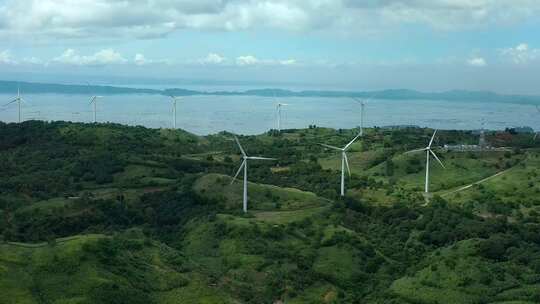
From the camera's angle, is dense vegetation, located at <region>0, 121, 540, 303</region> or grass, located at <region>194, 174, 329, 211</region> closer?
dense vegetation, located at <region>0, 121, 540, 303</region>

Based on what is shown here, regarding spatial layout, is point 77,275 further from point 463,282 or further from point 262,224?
point 463,282

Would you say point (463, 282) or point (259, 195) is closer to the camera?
point (463, 282)

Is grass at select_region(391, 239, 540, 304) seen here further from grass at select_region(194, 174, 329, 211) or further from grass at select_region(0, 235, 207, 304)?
grass at select_region(194, 174, 329, 211)

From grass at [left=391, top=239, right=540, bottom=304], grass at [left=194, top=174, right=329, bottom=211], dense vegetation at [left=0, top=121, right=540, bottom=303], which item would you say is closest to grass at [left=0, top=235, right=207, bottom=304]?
dense vegetation at [left=0, top=121, right=540, bottom=303]

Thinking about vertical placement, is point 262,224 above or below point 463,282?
above

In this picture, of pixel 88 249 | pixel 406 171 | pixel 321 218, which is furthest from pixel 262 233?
pixel 406 171

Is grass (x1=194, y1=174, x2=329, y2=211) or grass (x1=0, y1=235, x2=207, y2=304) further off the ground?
grass (x1=194, y1=174, x2=329, y2=211)

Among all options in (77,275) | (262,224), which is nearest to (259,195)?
(262,224)

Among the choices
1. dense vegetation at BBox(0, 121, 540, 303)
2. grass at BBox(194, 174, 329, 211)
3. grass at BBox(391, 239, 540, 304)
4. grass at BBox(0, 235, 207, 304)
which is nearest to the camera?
grass at BBox(0, 235, 207, 304)

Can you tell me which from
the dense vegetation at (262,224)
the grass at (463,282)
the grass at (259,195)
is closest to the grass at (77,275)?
the dense vegetation at (262,224)
